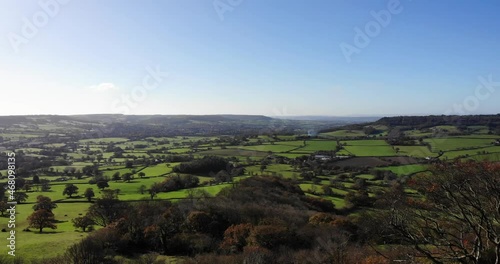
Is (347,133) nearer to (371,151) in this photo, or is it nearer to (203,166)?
(371,151)

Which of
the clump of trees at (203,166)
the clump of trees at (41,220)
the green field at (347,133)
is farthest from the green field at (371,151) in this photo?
the clump of trees at (41,220)

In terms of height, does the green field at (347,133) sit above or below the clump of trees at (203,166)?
above

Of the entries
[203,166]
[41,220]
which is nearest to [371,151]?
[203,166]

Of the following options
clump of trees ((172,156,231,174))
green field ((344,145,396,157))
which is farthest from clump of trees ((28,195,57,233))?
green field ((344,145,396,157))

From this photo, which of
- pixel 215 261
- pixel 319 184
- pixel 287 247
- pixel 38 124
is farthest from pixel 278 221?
pixel 38 124

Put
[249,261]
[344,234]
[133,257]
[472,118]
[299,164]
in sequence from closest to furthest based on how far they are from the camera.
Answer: [249,261]
[133,257]
[344,234]
[299,164]
[472,118]

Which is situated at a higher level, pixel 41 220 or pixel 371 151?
pixel 371 151

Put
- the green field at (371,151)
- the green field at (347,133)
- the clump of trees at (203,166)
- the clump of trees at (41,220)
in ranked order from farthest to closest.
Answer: the green field at (347,133) → the green field at (371,151) → the clump of trees at (203,166) → the clump of trees at (41,220)

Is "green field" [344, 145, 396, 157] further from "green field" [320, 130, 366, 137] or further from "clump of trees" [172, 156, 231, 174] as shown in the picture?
"clump of trees" [172, 156, 231, 174]

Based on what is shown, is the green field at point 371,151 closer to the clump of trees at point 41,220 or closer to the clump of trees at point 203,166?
the clump of trees at point 203,166

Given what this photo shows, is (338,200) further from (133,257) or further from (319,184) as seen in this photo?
(133,257)

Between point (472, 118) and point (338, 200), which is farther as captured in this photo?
point (472, 118)
